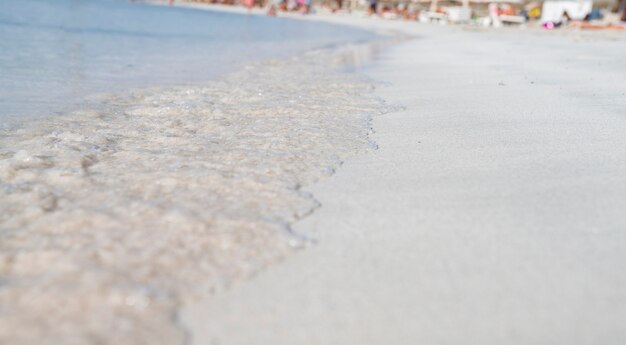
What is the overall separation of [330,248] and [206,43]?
9.55 meters

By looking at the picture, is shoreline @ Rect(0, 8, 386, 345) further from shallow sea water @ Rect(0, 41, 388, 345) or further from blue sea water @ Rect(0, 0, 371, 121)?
blue sea water @ Rect(0, 0, 371, 121)

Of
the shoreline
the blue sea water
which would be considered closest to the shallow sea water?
the shoreline

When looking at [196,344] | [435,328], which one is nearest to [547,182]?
[435,328]

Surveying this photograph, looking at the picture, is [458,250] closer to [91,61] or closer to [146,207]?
[146,207]

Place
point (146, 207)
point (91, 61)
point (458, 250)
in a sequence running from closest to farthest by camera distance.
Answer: point (458, 250), point (146, 207), point (91, 61)

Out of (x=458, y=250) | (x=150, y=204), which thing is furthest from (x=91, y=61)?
(x=458, y=250)

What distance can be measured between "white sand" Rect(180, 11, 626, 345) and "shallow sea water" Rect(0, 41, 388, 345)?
10 cm

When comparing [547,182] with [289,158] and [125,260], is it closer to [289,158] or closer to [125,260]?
[289,158]

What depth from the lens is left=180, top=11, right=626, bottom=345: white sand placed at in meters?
1.17

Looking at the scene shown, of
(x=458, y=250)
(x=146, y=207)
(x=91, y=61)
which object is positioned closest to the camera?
(x=458, y=250)

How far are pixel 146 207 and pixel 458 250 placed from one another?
36.2 inches

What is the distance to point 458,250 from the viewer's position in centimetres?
148

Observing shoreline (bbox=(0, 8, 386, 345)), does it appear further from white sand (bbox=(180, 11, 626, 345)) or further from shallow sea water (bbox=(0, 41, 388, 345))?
white sand (bbox=(180, 11, 626, 345))

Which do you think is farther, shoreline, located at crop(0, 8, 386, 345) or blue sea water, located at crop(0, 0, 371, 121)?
blue sea water, located at crop(0, 0, 371, 121)
